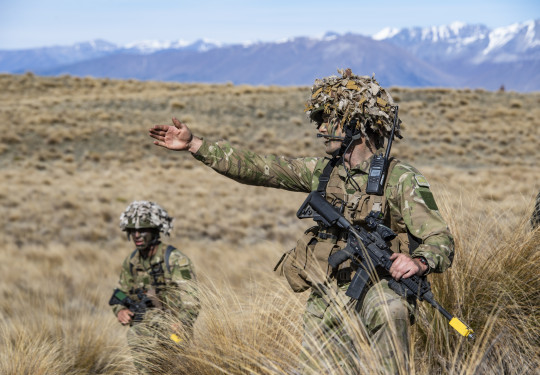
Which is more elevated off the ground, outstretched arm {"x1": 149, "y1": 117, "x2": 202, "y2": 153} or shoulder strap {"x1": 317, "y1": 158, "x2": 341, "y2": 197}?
outstretched arm {"x1": 149, "y1": 117, "x2": 202, "y2": 153}

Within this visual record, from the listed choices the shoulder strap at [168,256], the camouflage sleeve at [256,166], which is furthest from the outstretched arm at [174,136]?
the shoulder strap at [168,256]

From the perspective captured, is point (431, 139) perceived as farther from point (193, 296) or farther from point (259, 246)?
point (193, 296)

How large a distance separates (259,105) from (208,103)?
3476 millimetres

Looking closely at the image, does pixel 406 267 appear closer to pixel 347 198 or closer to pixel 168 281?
pixel 347 198

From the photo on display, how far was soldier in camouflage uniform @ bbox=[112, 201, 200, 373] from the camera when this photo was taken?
436cm

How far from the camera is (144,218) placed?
5.50m

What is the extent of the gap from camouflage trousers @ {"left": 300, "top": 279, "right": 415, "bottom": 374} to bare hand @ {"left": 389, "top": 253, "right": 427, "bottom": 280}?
0.17 m

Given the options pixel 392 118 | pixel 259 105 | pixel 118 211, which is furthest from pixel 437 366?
pixel 259 105

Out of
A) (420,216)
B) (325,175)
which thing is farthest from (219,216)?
(420,216)

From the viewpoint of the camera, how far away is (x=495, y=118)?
3644 centimetres

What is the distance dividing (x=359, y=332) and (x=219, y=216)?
14.1 meters

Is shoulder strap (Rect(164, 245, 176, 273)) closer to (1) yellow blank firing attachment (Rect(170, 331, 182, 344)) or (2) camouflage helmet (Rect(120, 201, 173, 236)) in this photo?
(2) camouflage helmet (Rect(120, 201, 173, 236))

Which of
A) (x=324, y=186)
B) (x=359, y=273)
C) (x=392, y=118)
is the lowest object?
(x=359, y=273)

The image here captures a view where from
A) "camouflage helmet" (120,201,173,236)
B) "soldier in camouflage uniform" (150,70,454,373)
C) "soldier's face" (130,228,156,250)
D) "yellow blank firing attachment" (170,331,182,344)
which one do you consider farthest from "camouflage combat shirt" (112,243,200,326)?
"soldier in camouflage uniform" (150,70,454,373)
